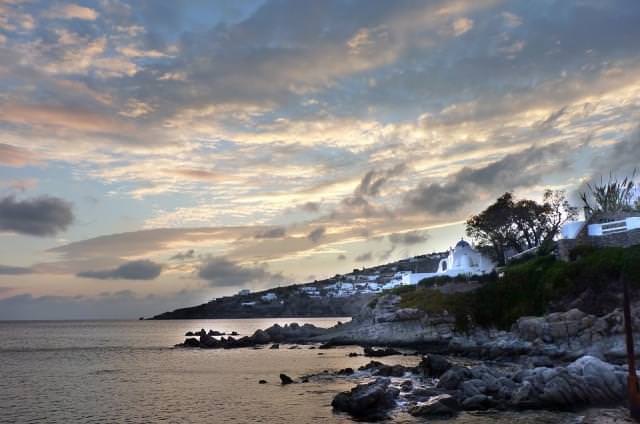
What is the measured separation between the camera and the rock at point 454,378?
123ft

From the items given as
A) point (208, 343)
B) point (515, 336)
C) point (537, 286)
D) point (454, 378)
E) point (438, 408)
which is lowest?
point (438, 408)

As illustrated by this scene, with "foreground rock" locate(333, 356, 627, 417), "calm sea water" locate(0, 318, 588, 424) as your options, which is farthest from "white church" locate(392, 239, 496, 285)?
"foreground rock" locate(333, 356, 627, 417)

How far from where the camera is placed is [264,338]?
104m

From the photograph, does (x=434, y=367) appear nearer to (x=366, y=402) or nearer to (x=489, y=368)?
(x=489, y=368)

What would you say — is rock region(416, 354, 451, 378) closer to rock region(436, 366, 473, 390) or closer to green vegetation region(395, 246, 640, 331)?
rock region(436, 366, 473, 390)

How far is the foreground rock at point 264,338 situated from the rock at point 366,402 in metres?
63.9

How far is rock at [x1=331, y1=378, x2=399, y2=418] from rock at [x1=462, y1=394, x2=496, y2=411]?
4.32 metres

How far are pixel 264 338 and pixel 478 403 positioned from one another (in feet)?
246

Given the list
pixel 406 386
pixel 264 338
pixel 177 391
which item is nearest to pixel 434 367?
pixel 406 386

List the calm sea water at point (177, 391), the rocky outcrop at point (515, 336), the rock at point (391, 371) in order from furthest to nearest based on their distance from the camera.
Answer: the rocky outcrop at point (515, 336) < the rock at point (391, 371) < the calm sea water at point (177, 391)

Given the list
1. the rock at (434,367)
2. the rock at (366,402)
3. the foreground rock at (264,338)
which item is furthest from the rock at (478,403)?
the foreground rock at (264,338)

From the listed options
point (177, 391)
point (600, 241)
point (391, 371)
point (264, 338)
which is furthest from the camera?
point (264, 338)

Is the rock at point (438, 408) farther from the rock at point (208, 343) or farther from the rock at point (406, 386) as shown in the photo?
the rock at point (208, 343)

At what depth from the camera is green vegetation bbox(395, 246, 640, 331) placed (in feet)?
185
